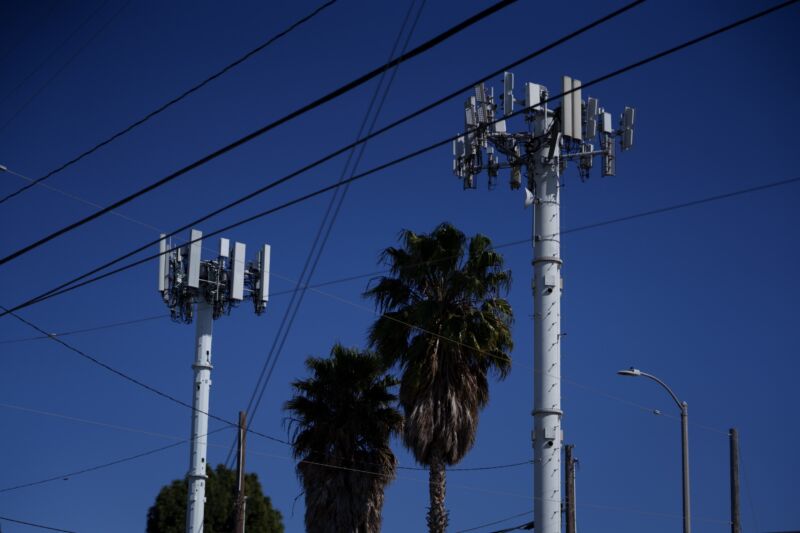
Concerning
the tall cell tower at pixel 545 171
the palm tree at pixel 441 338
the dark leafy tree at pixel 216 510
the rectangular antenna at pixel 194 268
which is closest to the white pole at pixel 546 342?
the tall cell tower at pixel 545 171

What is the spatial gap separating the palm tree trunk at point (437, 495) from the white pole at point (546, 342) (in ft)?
17.6

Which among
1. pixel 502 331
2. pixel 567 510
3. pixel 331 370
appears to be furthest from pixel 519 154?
pixel 331 370

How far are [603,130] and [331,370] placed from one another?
520 inches

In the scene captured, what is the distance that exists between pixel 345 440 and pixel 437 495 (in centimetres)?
604

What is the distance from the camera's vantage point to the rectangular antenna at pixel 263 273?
49.6 meters

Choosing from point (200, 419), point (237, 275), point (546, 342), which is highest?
point (237, 275)

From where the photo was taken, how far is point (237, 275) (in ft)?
160

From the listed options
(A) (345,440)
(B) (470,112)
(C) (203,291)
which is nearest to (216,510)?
(C) (203,291)

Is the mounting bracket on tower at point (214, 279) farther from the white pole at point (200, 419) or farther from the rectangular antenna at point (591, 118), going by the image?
the rectangular antenna at point (591, 118)

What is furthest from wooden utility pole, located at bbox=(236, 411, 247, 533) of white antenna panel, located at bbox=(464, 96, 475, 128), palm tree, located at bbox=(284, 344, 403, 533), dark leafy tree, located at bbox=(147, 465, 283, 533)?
dark leafy tree, located at bbox=(147, 465, 283, 533)

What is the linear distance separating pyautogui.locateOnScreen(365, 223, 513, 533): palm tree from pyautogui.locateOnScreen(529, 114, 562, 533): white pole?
5.10 metres

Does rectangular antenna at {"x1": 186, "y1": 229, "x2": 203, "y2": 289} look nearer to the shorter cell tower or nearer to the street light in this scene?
the shorter cell tower

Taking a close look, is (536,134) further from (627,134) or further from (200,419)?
(200,419)

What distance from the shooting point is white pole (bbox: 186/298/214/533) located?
46.5 m
